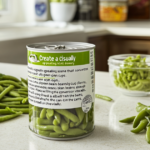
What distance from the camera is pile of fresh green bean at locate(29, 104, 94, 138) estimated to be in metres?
0.42

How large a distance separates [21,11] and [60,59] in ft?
8.15

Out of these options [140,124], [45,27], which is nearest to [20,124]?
[140,124]

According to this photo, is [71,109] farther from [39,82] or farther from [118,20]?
[118,20]

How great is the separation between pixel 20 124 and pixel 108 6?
7.82 ft

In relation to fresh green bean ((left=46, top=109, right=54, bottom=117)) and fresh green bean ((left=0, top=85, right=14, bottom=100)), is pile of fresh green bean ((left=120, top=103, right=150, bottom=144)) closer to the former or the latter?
fresh green bean ((left=46, top=109, right=54, bottom=117))

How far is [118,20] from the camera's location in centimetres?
280

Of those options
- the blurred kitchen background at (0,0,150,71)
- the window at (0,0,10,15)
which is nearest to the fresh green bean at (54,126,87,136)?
the blurred kitchen background at (0,0,150,71)

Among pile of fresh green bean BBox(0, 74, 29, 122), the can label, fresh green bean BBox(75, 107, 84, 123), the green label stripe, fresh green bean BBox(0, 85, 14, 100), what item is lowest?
pile of fresh green bean BBox(0, 74, 29, 122)

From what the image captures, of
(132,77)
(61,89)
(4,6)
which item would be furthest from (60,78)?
(4,6)

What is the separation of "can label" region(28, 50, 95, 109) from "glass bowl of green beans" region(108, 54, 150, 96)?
0.32 meters

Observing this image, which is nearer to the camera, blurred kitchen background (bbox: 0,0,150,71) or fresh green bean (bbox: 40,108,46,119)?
fresh green bean (bbox: 40,108,46,119)

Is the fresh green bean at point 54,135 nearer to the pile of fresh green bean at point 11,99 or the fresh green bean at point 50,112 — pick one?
the fresh green bean at point 50,112

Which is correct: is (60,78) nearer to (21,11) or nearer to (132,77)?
(132,77)

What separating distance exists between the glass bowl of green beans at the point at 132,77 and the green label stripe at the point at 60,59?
0.34 meters
